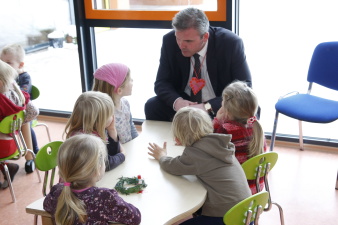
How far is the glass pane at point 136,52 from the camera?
4387mm

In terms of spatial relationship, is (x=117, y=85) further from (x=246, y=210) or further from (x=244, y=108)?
(x=246, y=210)

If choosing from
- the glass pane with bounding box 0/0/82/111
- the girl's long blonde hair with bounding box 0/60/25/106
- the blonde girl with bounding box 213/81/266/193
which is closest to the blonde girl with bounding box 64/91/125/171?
the blonde girl with bounding box 213/81/266/193

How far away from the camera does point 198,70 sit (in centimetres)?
334

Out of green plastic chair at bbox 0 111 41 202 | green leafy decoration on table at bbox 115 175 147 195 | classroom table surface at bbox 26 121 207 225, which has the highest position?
green leafy decoration on table at bbox 115 175 147 195

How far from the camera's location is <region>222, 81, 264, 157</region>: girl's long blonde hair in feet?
8.04

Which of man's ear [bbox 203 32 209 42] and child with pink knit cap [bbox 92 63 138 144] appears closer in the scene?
child with pink knit cap [bbox 92 63 138 144]

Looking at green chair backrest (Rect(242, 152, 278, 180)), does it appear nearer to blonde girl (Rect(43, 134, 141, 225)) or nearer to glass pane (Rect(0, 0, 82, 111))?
blonde girl (Rect(43, 134, 141, 225))

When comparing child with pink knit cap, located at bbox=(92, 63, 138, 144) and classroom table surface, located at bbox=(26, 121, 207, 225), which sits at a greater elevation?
child with pink knit cap, located at bbox=(92, 63, 138, 144)

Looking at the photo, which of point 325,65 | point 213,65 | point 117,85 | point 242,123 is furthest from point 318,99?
point 117,85

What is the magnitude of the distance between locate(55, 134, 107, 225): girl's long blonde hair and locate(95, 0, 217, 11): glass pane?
7.61ft

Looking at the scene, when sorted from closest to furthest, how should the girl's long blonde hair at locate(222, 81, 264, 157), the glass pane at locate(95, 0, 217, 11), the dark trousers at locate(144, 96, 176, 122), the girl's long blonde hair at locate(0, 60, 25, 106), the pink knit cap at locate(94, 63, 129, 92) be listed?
the girl's long blonde hair at locate(222, 81, 264, 157)
the pink knit cap at locate(94, 63, 129, 92)
the girl's long blonde hair at locate(0, 60, 25, 106)
the dark trousers at locate(144, 96, 176, 122)
the glass pane at locate(95, 0, 217, 11)

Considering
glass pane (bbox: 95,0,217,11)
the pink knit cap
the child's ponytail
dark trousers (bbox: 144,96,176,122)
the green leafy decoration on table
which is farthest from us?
glass pane (bbox: 95,0,217,11)

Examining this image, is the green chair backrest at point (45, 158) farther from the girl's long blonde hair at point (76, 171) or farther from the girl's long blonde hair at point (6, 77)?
the girl's long blonde hair at point (6, 77)

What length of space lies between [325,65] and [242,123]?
144 cm
